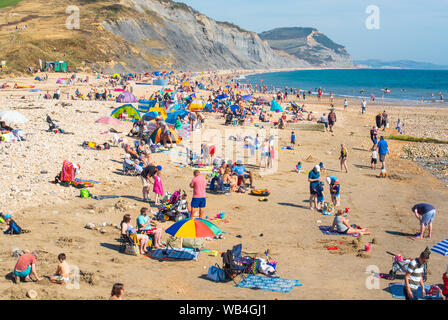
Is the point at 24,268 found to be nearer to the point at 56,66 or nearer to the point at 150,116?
the point at 150,116

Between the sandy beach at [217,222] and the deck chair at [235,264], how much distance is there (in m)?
0.26

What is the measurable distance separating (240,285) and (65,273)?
3216 mm

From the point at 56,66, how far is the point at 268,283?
51.1 m

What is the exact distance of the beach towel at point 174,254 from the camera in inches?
371

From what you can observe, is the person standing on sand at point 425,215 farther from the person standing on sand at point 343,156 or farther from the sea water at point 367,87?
the sea water at point 367,87

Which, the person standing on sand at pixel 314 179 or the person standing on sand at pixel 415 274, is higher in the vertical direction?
the person standing on sand at pixel 314 179

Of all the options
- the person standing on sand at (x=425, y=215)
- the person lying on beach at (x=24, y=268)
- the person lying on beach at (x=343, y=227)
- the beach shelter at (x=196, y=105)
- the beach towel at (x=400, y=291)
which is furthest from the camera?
the beach shelter at (x=196, y=105)

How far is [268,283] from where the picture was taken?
8297 mm

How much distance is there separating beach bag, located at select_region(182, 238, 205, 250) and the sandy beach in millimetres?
242

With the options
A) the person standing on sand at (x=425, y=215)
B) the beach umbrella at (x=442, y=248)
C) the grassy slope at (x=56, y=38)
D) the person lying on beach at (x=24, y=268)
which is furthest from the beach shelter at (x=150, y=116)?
the grassy slope at (x=56, y=38)

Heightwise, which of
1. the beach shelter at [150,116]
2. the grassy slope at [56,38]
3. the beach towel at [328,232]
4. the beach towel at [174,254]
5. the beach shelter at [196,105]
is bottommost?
the beach towel at [328,232]

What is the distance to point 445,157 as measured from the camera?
22.3 m
